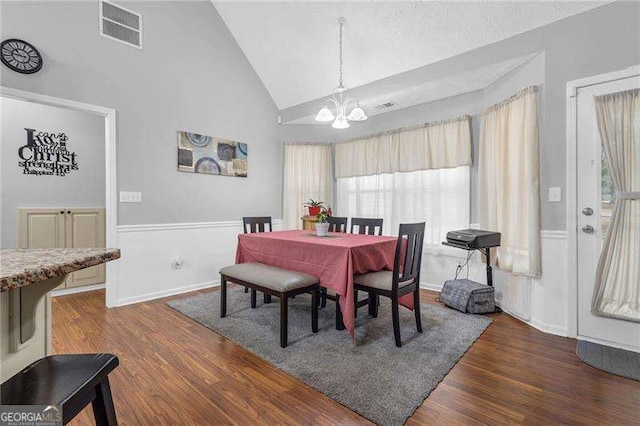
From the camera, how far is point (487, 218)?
127 inches

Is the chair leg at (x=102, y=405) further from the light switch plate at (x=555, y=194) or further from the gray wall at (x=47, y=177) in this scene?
the gray wall at (x=47, y=177)

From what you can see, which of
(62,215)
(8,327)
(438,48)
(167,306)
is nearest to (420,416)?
(8,327)

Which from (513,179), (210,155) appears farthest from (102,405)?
(210,155)

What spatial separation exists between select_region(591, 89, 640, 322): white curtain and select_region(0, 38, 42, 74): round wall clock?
4830mm

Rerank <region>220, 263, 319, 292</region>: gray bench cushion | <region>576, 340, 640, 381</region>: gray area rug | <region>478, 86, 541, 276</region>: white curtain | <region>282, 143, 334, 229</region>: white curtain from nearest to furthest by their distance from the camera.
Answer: <region>576, 340, 640, 381</region>: gray area rug → <region>220, 263, 319, 292</region>: gray bench cushion → <region>478, 86, 541, 276</region>: white curtain → <region>282, 143, 334, 229</region>: white curtain

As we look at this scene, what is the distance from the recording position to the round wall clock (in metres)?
2.57

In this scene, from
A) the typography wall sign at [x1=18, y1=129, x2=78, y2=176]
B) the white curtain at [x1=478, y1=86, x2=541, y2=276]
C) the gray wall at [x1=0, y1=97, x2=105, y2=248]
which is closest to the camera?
the white curtain at [x1=478, y1=86, x2=541, y2=276]

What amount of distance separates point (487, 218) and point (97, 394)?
3.45m

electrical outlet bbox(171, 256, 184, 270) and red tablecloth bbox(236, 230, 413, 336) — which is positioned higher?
red tablecloth bbox(236, 230, 413, 336)

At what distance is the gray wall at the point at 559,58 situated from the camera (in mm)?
2229

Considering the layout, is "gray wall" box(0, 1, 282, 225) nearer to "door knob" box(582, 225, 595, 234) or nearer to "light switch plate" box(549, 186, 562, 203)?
"light switch plate" box(549, 186, 562, 203)

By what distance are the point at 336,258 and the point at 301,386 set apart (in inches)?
35.8

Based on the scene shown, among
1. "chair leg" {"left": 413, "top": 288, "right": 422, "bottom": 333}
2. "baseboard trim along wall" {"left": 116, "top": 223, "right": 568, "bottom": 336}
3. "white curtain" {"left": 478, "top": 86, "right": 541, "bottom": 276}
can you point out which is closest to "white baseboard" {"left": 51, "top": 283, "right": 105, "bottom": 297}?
"baseboard trim along wall" {"left": 116, "top": 223, "right": 568, "bottom": 336}

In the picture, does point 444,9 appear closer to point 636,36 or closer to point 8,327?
point 636,36
